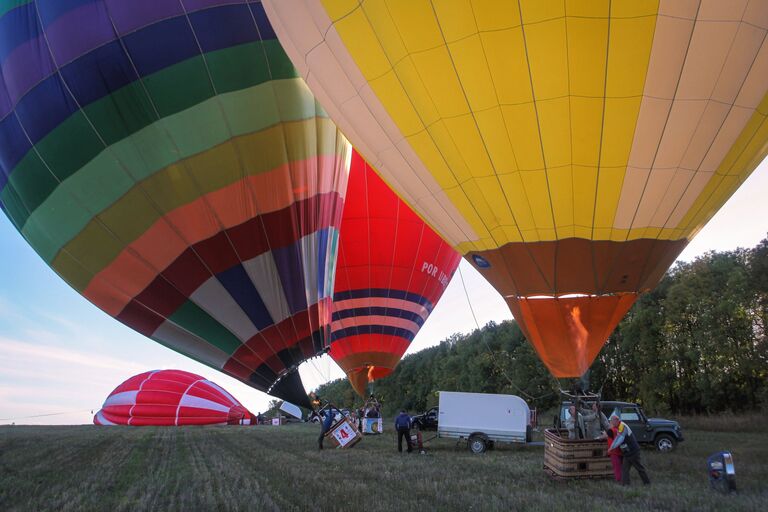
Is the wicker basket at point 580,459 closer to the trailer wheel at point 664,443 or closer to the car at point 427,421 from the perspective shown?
the trailer wheel at point 664,443

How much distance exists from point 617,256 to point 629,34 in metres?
1.95

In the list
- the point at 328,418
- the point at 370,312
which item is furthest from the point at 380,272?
the point at 328,418

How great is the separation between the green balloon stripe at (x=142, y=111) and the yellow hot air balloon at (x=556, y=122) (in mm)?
1269

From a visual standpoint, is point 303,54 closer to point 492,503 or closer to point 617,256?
point 617,256

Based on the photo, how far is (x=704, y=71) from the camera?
4086 mm

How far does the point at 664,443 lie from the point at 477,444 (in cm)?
341

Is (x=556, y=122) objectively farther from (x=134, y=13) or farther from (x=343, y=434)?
(x=343, y=434)

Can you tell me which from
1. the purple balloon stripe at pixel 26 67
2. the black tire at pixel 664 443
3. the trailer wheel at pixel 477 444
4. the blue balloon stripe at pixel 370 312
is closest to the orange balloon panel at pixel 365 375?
the blue balloon stripe at pixel 370 312

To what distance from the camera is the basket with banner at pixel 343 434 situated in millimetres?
10109

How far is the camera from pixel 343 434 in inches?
401

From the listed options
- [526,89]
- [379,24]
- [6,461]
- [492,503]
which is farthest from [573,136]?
[6,461]

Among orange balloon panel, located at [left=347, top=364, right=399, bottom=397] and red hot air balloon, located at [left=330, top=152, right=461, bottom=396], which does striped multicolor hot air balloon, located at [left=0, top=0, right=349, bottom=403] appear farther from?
orange balloon panel, located at [left=347, top=364, right=399, bottom=397]

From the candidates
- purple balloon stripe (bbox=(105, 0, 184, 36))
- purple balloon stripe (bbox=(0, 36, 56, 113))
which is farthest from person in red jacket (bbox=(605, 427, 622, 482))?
purple balloon stripe (bbox=(0, 36, 56, 113))

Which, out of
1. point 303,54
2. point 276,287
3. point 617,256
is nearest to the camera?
point 617,256
